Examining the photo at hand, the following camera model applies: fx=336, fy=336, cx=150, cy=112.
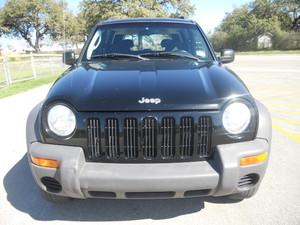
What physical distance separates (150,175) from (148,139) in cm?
28

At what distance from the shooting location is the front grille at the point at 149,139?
8.36 ft

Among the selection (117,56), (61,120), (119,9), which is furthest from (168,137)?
(119,9)

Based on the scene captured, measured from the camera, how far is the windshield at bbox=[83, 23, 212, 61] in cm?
392

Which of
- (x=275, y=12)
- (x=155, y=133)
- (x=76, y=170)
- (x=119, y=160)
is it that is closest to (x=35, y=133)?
(x=76, y=170)

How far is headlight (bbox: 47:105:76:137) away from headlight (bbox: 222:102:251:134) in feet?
3.92

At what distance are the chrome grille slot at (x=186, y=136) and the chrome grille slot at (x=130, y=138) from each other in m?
0.35

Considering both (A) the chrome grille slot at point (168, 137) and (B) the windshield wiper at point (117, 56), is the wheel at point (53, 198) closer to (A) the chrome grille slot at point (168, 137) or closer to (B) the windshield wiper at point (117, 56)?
(A) the chrome grille slot at point (168, 137)

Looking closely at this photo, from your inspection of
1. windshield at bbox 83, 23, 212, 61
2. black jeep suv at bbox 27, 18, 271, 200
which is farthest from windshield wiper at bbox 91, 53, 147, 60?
→ black jeep suv at bbox 27, 18, 271, 200

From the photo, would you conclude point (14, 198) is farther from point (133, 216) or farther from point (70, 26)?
point (70, 26)

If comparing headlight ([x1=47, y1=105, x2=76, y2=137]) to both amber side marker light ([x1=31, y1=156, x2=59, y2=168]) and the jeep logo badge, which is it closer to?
amber side marker light ([x1=31, y1=156, x2=59, y2=168])

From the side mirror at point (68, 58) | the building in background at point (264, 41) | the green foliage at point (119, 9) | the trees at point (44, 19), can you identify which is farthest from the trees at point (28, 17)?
the side mirror at point (68, 58)

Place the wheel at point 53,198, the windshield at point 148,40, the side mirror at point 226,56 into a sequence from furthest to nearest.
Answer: the side mirror at point 226,56 → the windshield at point 148,40 → the wheel at point 53,198

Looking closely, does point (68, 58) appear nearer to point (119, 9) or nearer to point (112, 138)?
point (112, 138)

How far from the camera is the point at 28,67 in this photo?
1714 centimetres
